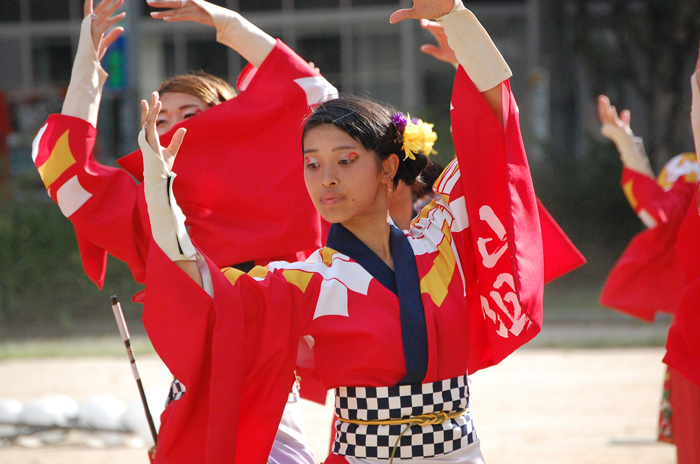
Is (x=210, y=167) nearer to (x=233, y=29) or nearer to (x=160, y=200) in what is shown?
(x=233, y=29)

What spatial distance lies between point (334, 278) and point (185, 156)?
689mm

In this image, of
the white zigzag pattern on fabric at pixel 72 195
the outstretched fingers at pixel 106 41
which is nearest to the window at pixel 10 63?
the outstretched fingers at pixel 106 41

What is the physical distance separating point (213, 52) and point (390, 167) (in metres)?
9.78

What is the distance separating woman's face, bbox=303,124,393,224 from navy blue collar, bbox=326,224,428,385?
7 centimetres

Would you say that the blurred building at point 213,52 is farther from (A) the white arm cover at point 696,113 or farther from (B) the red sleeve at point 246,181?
(A) the white arm cover at point 696,113

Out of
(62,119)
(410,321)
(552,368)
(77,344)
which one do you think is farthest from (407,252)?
(77,344)

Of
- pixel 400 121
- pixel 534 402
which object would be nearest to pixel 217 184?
pixel 400 121

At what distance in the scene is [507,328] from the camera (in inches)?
70.7

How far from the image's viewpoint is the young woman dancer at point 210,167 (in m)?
2.06

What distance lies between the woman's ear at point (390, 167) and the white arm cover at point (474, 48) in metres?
0.26

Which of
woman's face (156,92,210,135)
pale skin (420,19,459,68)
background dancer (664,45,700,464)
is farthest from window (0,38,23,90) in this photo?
background dancer (664,45,700,464)

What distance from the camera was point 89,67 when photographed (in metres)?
2.13

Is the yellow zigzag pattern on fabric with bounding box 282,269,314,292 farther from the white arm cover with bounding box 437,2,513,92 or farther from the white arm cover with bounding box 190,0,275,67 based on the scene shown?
the white arm cover with bounding box 190,0,275,67

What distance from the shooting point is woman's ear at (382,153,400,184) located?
71.8 inches
